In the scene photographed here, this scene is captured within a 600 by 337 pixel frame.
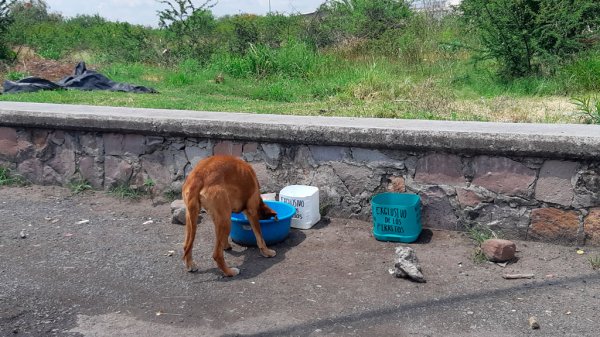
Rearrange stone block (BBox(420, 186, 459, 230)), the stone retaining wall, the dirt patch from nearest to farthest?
the stone retaining wall
stone block (BBox(420, 186, 459, 230))
the dirt patch

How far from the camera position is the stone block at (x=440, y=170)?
4891 millimetres

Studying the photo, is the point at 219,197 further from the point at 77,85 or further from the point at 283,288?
the point at 77,85

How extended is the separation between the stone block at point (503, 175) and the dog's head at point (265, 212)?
153cm

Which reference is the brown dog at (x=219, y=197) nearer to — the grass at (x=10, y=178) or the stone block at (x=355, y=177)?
the stone block at (x=355, y=177)

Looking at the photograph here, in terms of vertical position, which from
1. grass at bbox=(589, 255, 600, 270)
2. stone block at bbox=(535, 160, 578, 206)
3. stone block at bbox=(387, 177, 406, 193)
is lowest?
grass at bbox=(589, 255, 600, 270)

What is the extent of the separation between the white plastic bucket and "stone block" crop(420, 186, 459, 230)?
0.85m

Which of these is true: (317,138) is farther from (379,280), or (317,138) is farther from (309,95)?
(309,95)

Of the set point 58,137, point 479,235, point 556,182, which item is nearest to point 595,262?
point 556,182

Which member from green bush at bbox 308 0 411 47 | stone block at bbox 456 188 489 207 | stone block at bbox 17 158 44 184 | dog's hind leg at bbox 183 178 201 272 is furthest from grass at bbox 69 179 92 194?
green bush at bbox 308 0 411 47

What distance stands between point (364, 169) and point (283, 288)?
1429mm

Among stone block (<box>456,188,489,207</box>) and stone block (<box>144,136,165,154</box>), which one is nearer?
stone block (<box>456,188,489,207</box>)

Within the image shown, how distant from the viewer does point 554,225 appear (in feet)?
15.3

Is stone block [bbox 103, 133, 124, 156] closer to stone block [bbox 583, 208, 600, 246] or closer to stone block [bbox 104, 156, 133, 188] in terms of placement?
stone block [bbox 104, 156, 133, 188]

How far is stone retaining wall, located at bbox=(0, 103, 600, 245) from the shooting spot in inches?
181
